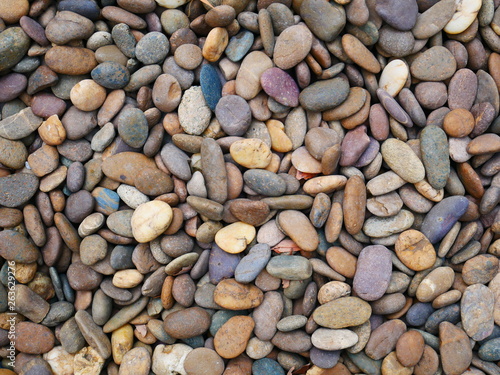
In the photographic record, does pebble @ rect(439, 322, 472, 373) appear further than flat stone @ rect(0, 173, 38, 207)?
No

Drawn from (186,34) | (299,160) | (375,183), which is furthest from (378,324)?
(186,34)

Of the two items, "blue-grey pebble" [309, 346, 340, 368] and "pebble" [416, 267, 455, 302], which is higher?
"pebble" [416, 267, 455, 302]

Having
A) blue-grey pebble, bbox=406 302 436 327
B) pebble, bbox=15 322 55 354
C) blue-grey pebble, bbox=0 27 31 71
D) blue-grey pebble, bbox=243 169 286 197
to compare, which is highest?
blue-grey pebble, bbox=0 27 31 71

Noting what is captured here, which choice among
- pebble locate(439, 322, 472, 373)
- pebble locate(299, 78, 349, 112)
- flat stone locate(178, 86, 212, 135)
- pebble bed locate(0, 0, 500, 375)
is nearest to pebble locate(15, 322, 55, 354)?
pebble bed locate(0, 0, 500, 375)

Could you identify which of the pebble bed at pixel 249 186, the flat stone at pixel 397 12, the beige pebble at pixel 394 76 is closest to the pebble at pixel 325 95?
the pebble bed at pixel 249 186

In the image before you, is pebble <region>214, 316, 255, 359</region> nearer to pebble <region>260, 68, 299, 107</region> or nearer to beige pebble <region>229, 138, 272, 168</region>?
beige pebble <region>229, 138, 272, 168</region>

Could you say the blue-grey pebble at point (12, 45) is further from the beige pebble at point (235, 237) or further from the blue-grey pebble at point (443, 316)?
the blue-grey pebble at point (443, 316)

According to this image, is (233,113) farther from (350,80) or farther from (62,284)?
(62,284)
